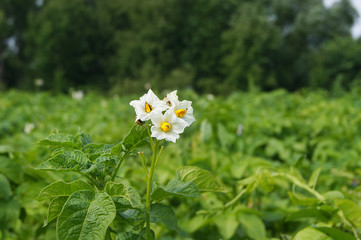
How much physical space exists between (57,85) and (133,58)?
8.62 m

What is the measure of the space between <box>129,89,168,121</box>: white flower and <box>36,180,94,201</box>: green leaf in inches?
7.3

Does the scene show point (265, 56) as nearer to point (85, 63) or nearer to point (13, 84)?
point (85, 63)

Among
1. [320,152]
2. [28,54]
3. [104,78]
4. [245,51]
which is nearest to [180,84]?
[245,51]

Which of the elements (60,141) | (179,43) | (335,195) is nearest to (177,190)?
(60,141)

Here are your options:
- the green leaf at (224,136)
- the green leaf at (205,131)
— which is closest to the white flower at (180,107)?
the green leaf at (205,131)

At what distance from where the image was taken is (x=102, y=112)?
15.5ft

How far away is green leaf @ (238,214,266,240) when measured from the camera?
1.44 metres

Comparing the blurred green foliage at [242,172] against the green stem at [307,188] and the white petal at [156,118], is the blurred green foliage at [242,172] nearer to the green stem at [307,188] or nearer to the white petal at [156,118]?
the green stem at [307,188]

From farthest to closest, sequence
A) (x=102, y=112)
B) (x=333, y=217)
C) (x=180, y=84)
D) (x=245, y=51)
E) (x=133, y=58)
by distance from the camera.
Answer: (x=133, y=58)
(x=245, y=51)
(x=180, y=84)
(x=102, y=112)
(x=333, y=217)

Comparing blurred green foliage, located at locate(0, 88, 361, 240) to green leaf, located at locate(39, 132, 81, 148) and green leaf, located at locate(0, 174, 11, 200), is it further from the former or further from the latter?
green leaf, located at locate(39, 132, 81, 148)

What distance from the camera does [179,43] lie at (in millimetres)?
36156

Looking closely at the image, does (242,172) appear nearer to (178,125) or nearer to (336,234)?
(336,234)

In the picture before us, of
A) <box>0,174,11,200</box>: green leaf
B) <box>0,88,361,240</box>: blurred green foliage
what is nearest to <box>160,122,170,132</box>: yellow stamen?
<box>0,88,361,240</box>: blurred green foliage

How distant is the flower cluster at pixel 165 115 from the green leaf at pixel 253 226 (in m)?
0.76
